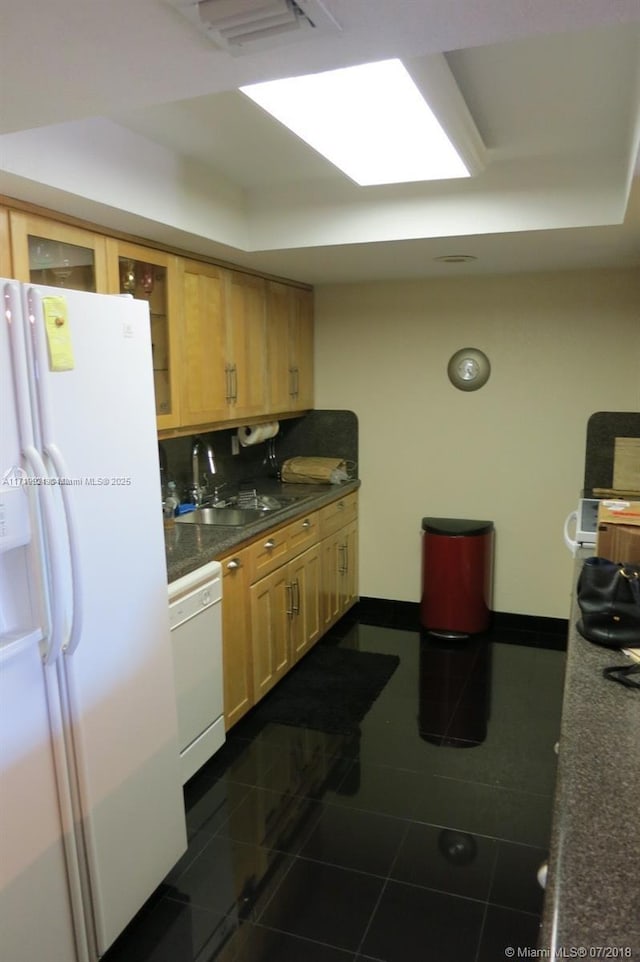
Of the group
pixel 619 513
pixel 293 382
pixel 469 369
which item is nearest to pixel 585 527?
pixel 619 513

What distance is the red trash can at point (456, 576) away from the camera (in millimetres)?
4039

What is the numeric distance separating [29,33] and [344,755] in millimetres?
2684

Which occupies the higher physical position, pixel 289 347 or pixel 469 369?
pixel 289 347

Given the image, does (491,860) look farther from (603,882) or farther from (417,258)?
(417,258)

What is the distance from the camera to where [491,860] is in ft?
7.29

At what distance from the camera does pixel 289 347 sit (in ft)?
13.4

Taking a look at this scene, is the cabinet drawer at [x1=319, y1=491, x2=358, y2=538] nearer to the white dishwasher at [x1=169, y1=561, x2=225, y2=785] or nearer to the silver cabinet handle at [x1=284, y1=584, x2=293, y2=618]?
the silver cabinet handle at [x1=284, y1=584, x2=293, y2=618]

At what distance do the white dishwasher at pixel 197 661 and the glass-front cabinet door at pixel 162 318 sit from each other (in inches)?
29.1

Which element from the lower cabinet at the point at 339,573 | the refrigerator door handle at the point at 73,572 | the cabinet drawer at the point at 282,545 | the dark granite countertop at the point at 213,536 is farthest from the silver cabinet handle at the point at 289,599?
the refrigerator door handle at the point at 73,572

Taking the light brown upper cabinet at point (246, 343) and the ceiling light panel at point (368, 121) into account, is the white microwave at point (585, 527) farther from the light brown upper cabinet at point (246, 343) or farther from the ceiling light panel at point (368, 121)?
the light brown upper cabinet at point (246, 343)

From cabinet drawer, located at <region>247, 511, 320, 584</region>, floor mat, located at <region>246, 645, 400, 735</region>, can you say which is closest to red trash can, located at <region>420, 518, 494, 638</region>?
floor mat, located at <region>246, 645, 400, 735</region>

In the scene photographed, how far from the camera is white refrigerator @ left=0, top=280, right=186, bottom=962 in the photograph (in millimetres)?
1497

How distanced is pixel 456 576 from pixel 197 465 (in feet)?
5.62

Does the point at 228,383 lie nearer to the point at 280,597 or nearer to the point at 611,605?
the point at 280,597
